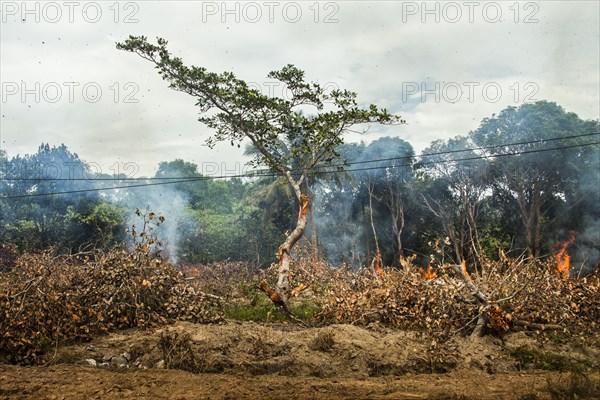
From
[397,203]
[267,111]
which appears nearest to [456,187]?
[397,203]

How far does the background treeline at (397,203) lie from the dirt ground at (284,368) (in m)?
10.8

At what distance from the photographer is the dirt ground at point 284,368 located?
20.1ft

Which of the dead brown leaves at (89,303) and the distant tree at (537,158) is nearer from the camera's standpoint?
the dead brown leaves at (89,303)

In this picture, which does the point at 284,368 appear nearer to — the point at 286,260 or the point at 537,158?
the point at 286,260

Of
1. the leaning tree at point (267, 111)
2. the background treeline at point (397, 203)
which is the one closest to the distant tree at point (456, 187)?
the background treeline at point (397, 203)

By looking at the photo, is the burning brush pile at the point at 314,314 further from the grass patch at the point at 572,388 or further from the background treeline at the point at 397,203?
the background treeline at the point at 397,203

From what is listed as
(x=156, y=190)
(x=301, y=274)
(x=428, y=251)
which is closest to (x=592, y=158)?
(x=428, y=251)

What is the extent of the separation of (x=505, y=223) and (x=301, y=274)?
16208 mm

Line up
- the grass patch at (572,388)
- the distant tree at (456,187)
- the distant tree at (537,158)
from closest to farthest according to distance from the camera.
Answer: the grass patch at (572,388), the distant tree at (537,158), the distant tree at (456,187)

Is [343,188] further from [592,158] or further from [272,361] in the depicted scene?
[272,361]

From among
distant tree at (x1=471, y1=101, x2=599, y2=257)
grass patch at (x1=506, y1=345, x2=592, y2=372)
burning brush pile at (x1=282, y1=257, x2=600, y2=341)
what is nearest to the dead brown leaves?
burning brush pile at (x1=282, y1=257, x2=600, y2=341)

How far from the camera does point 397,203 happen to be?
1206 inches

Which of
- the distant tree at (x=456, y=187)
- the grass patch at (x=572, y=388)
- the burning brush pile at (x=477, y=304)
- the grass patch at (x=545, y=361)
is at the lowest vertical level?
the grass patch at (x=545, y=361)

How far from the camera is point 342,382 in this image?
6.69 meters
